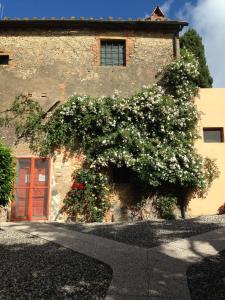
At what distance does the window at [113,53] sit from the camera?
12.3 m

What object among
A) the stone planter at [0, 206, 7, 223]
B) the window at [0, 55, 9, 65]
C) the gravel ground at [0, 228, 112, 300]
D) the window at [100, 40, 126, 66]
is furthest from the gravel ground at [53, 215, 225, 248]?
the window at [0, 55, 9, 65]

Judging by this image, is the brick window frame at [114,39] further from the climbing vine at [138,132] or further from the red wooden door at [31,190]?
the red wooden door at [31,190]

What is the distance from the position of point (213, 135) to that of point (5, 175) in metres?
7.48

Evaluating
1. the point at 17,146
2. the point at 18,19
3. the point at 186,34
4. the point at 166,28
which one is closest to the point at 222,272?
the point at 17,146

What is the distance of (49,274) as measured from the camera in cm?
433

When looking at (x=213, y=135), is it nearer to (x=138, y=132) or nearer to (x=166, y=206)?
(x=138, y=132)

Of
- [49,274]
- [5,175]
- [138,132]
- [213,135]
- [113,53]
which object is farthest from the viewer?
[113,53]

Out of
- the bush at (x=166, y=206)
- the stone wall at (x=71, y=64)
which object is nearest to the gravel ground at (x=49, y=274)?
the bush at (x=166, y=206)

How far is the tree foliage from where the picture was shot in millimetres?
16625

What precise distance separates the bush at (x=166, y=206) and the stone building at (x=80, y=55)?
4257mm

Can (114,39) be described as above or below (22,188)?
above

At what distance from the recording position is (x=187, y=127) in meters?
11.1

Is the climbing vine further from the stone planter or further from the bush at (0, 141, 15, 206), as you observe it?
the stone planter

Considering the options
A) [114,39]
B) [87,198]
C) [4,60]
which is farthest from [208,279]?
[4,60]
